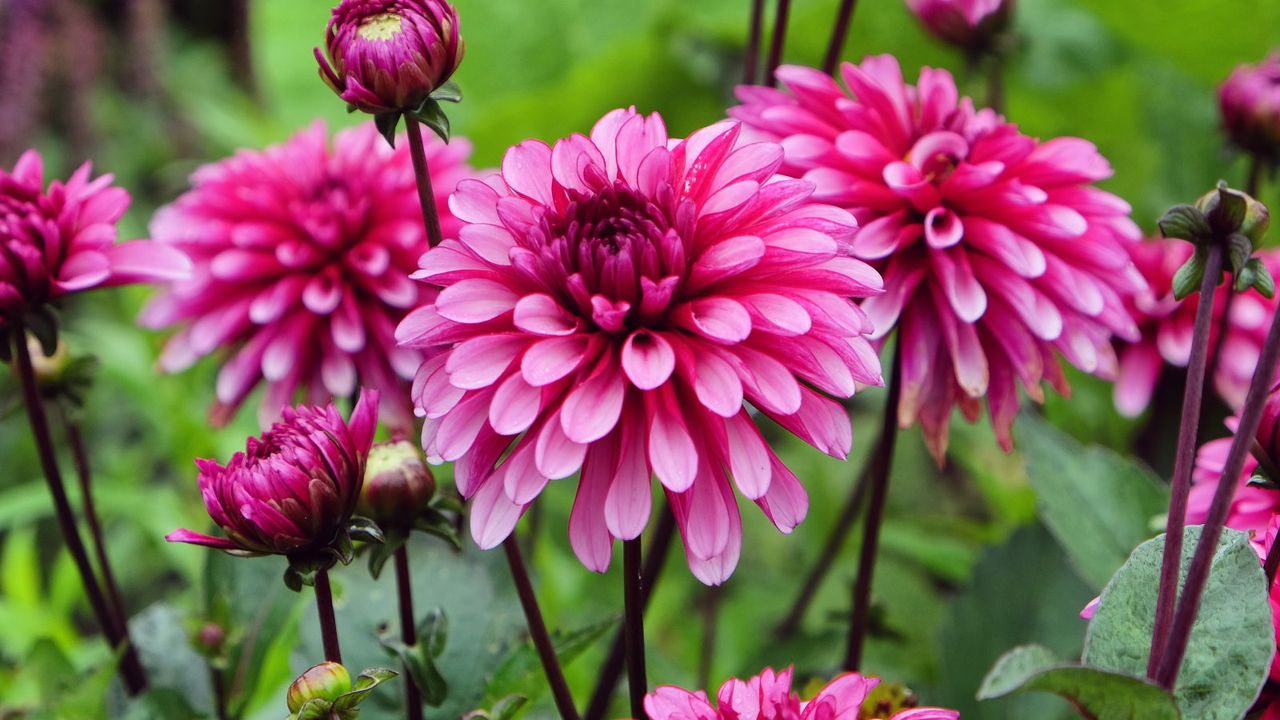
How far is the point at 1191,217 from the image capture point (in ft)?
1.36

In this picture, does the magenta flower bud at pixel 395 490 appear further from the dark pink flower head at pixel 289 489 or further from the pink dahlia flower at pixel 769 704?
the pink dahlia flower at pixel 769 704

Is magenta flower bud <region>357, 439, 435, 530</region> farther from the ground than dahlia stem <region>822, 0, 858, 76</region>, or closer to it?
closer to it

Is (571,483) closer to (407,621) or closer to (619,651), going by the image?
(619,651)

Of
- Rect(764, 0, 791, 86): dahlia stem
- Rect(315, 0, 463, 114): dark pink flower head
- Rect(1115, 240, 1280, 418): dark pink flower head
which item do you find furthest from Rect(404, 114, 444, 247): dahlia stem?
Rect(1115, 240, 1280, 418): dark pink flower head

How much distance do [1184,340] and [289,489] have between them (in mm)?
611

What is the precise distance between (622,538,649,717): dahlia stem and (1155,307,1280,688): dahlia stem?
0.58ft

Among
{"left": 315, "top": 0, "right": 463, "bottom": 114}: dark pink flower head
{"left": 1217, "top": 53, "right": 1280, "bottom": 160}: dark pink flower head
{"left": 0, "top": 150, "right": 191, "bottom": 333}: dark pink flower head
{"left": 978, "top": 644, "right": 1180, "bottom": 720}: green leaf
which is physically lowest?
{"left": 978, "top": 644, "right": 1180, "bottom": 720}: green leaf

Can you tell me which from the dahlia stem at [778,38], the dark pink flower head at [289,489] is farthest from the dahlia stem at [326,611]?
the dahlia stem at [778,38]

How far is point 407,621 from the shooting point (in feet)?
1.66

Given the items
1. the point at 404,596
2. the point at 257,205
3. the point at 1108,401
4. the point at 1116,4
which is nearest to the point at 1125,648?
the point at 404,596

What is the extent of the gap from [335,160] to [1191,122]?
1131mm

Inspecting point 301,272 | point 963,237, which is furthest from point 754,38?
point 301,272

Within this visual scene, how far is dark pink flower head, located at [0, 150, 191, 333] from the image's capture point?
507 millimetres

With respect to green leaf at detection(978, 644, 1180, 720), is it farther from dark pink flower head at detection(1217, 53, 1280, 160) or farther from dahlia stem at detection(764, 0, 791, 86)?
dark pink flower head at detection(1217, 53, 1280, 160)
